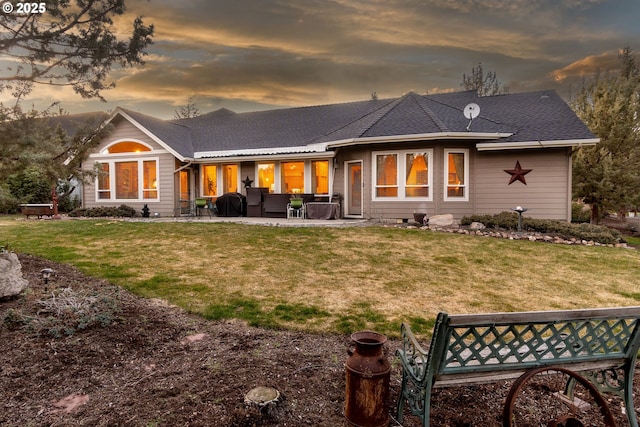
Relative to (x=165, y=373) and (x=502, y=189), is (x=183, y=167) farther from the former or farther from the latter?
(x=165, y=373)

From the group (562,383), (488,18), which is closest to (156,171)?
(488,18)

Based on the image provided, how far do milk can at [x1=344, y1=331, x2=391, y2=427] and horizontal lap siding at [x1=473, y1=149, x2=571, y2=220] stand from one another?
12.0m

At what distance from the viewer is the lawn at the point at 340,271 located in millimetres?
4836

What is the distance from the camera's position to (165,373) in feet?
10.0

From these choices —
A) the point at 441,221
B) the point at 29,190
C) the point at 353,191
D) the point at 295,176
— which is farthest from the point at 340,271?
the point at 29,190

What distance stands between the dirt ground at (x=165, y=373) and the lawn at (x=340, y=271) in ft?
2.26

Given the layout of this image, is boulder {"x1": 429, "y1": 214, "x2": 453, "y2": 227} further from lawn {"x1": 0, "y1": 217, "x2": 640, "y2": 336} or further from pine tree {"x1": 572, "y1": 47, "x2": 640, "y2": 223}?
pine tree {"x1": 572, "y1": 47, "x2": 640, "y2": 223}

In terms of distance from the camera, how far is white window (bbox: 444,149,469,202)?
1298 centimetres

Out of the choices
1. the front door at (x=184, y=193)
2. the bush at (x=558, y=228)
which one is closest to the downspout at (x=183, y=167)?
the front door at (x=184, y=193)

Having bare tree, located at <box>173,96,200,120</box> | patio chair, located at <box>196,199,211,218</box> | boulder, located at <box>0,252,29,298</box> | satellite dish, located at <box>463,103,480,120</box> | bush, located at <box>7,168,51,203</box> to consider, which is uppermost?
bare tree, located at <box>173,96,200,120</box>

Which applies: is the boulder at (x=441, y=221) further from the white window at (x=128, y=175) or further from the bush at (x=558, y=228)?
the white window at (x=128, y=175)

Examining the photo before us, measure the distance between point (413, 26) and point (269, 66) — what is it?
7.60 metres

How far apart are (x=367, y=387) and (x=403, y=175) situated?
451 inches

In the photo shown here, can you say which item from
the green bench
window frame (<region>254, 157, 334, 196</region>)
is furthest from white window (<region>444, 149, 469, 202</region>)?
the green bench
